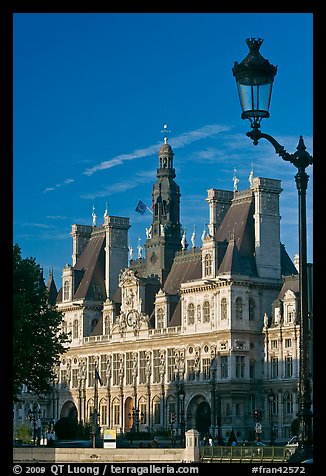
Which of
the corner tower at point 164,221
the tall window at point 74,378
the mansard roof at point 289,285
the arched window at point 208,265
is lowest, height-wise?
the tall window at point 74,378

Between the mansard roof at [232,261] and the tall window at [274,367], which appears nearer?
the tall window at [274,367]

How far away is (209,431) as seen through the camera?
9000 centimetres

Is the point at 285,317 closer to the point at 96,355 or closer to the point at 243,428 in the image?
the point at 243,428

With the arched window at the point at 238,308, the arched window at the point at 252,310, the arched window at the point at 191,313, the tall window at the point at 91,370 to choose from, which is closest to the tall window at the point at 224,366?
the arched window at the point at 238,308

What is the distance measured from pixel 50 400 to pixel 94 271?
46.5 feet

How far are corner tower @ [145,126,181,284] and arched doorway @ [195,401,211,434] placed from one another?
15.0 metres

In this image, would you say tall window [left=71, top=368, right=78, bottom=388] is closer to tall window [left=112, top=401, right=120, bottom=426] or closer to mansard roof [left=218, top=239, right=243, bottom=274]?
tall window [left=112, top=401, right=120, bottom=426]

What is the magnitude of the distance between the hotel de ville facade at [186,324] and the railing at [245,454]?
21.5m

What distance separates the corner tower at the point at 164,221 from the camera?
4090 inches

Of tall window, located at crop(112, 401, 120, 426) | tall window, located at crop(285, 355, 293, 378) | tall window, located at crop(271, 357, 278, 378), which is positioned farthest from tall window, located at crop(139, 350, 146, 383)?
tall window, located at crop(285, 355, 293, 378)

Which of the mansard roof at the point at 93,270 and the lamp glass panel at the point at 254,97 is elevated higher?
the mansard roof at the point at 93,270

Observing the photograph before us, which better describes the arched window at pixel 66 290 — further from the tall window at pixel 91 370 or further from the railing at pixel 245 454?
the railing at pixel 245 454
